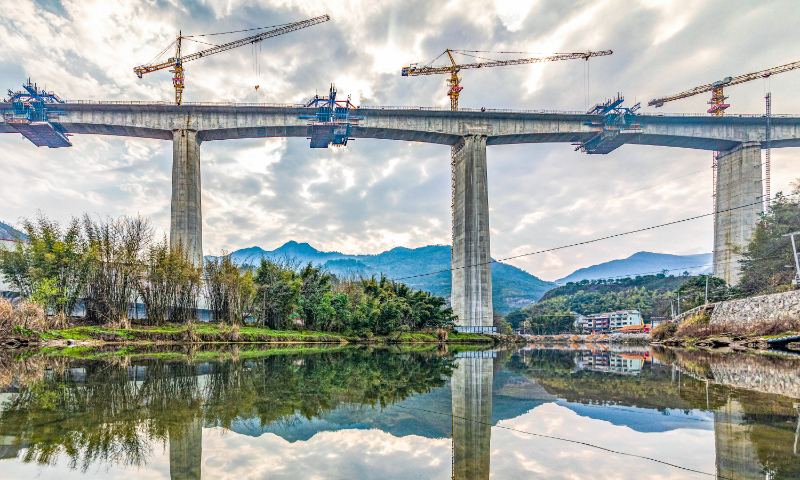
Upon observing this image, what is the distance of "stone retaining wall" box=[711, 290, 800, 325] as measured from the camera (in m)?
17.0

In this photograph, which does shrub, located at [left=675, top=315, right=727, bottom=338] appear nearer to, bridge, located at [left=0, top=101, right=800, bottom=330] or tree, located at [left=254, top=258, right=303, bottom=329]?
bridge, located at [left=0, top=101, right=800, bottom=330]

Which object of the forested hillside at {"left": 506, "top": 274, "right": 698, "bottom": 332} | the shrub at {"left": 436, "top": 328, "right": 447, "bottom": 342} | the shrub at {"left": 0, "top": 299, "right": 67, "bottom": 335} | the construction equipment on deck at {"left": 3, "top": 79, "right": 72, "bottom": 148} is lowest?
the forested hillside at {"left": 506, "top": 274, "right": 698, "bottom": 332}

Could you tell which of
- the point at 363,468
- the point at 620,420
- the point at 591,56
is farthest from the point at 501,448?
the point at 591,56

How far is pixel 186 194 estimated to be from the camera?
33531mm

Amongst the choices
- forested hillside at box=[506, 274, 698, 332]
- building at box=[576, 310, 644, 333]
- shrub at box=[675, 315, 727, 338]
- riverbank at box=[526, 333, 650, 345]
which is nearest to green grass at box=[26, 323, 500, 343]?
shrub at box=[675, 315, 727, 338]

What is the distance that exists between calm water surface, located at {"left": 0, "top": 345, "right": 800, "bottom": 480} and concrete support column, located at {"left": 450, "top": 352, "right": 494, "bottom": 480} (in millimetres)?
20

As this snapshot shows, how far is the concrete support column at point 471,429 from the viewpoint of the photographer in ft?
10.2

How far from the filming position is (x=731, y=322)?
21234mm

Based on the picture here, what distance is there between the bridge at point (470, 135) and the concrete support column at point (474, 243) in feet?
0.29

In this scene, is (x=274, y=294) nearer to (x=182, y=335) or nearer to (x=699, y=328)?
(x=182, y=335)

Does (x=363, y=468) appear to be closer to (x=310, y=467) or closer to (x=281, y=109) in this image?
(x=310, y=467)

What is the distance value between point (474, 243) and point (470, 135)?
33.8 feet

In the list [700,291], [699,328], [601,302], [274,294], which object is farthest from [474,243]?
[601,302]

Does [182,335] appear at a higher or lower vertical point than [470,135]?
lower
